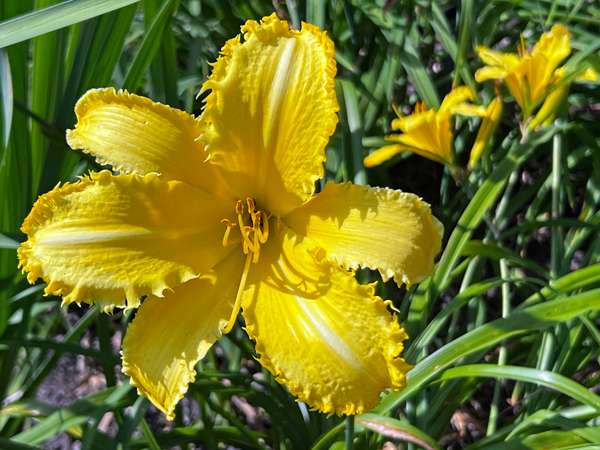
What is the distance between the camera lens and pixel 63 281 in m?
0.76

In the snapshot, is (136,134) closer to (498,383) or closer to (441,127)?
(441,127)

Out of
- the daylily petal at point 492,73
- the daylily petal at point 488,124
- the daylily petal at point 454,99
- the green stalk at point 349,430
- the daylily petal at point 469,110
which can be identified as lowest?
the green stalk at point 349,430

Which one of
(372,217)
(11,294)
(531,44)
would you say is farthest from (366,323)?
(531,44)

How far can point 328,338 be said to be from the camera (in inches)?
29.8

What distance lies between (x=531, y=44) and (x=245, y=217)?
1240 millimetres

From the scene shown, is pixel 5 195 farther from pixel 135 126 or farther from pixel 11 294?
pixel 135 126

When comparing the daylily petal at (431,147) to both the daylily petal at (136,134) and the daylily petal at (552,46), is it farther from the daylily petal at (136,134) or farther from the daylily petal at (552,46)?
the daylily petal at (136,134)

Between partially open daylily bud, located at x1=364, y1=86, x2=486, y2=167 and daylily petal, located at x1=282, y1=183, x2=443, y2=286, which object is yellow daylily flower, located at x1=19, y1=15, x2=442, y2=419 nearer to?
daylily petal, located at x1=282, y1=183, x2=443, y2=286

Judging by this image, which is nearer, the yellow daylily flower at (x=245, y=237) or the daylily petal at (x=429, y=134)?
the yellow daylily flower at (x=245, y=237)

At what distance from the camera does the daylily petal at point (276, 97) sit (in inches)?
31.2

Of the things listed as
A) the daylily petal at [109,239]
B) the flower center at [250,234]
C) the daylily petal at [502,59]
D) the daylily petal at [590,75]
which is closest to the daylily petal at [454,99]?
the daylily petal at [502,59]

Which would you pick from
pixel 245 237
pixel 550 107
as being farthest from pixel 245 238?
pixel 550 107

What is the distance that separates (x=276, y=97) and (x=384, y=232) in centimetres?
29

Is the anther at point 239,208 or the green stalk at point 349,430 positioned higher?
the anther at point 239,208
